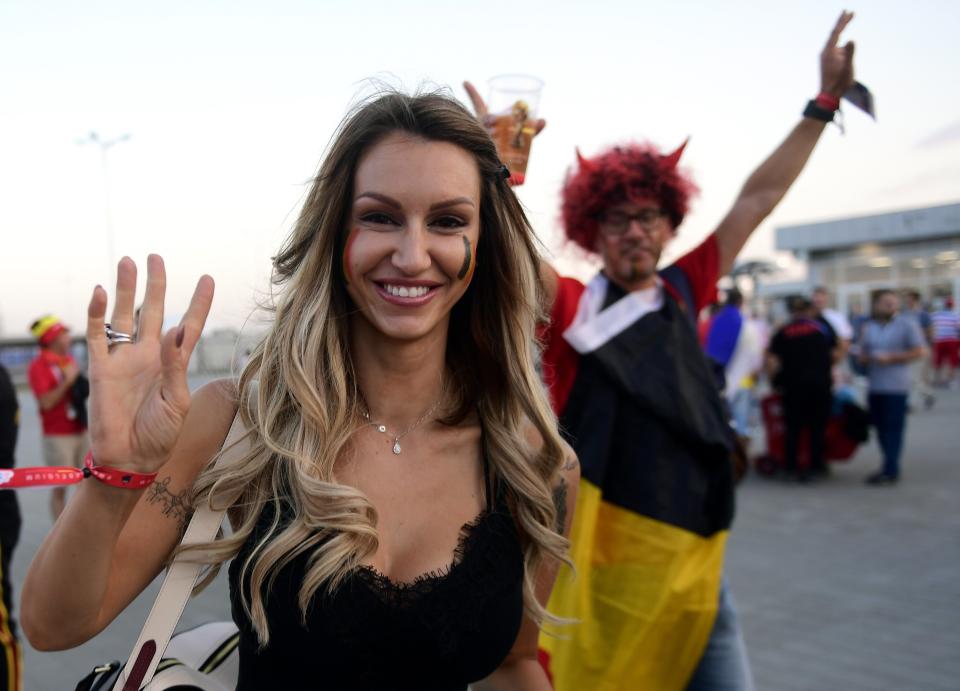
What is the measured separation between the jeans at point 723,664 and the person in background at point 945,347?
56.7ft

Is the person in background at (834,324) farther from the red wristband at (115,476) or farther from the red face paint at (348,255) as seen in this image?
A: the red wristband at (115,476)

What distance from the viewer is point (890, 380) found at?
336 inches

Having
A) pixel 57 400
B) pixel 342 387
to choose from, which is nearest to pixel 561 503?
pixel 342 387

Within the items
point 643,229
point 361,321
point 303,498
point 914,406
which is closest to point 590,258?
point 643,229

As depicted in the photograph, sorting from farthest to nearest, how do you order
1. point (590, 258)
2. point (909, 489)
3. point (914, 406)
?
point (914, 406) → point (909, 489) → point (590, 258)

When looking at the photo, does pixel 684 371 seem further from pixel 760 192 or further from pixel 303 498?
pixel 303 498

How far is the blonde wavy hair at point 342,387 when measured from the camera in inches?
63.4

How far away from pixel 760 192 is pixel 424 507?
195cm

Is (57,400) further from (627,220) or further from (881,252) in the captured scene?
(881,252)

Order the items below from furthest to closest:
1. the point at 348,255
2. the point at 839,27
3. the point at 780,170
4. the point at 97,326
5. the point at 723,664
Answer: the point at 780,170 < the point at 839,27 < the point at 723,664 < the point at 348,255 < the point at 97,326

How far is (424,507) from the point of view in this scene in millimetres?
1833

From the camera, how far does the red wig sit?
121 inches

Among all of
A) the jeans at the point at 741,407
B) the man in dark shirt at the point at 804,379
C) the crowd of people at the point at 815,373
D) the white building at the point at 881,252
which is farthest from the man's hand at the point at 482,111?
the white building at the point at 881,252

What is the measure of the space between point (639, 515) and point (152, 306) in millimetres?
1669
